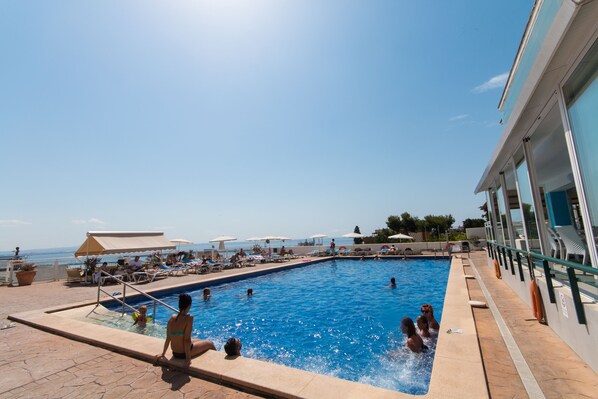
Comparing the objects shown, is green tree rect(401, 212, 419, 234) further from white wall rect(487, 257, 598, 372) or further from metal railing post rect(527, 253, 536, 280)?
white wall rect(487, 257, 598, 372)

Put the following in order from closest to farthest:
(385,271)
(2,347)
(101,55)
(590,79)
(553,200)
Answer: (590,79) < (2,347) < (553,200) < (101,55) < (385,271)

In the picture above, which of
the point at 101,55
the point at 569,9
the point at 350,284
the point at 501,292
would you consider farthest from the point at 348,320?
the point at 101,55

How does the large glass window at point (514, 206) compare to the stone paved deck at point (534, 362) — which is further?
the large glass window at point (514, 206)

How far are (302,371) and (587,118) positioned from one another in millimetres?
3890

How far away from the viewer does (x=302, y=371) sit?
10.1 feet

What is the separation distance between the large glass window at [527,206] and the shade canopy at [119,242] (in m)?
13.4

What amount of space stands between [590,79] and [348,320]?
6.49m

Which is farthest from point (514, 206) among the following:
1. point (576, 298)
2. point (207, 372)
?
point (207, 372)

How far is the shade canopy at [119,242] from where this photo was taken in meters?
11.2

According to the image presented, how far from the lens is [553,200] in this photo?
5699 mm

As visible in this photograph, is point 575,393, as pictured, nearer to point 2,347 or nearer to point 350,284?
point 2,347

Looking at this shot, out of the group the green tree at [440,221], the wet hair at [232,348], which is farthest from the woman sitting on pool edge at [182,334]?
the green tree at [440,221]

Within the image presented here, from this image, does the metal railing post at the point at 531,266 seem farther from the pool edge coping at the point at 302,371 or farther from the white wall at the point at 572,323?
the pool edge coping at the point at 302,371

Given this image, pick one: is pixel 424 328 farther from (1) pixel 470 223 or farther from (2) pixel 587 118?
(1) pixel 470 223
